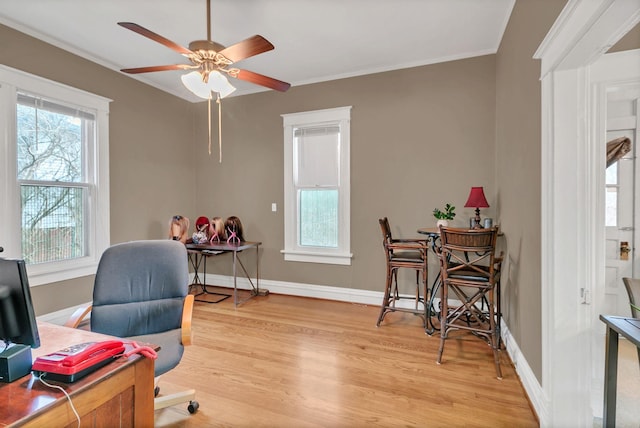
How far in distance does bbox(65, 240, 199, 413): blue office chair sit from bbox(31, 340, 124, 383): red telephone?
67 centimetres

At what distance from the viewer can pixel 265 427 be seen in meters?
1.68

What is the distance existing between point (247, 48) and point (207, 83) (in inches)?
17.1

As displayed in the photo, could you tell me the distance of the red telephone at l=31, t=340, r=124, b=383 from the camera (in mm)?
916

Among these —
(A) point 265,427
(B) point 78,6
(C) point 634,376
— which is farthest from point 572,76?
(B) point 78,6

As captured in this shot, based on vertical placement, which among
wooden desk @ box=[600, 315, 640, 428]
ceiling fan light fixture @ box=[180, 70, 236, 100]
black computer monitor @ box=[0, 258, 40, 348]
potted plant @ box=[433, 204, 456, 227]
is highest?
ceiling fan light fixture @ box=[180, 70, 236, 100]

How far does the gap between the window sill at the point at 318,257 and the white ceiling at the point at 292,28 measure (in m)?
2.24

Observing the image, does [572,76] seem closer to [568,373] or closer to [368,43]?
[568,373]

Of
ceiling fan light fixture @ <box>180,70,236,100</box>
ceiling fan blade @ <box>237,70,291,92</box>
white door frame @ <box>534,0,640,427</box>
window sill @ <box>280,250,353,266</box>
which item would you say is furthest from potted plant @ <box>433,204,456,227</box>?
ceiling fan light fixture @ <box>180,70,236,100</box>

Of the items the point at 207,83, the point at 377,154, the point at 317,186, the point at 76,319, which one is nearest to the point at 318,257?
the point at 317,186

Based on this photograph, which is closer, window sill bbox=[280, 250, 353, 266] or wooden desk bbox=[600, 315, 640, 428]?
wooden desk bbox=[600, 315, 640, 428]

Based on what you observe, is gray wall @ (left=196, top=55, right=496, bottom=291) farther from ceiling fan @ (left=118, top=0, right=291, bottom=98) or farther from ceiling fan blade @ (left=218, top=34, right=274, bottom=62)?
ceiling fan blade @ (left=218, top=34, right=274, bottom=62)

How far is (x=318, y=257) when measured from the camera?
3953 mm

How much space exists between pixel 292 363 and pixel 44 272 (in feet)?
8.30

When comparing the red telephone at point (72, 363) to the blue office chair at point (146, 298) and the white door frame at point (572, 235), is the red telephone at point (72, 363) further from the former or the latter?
the white door frame at point (572, 235)
